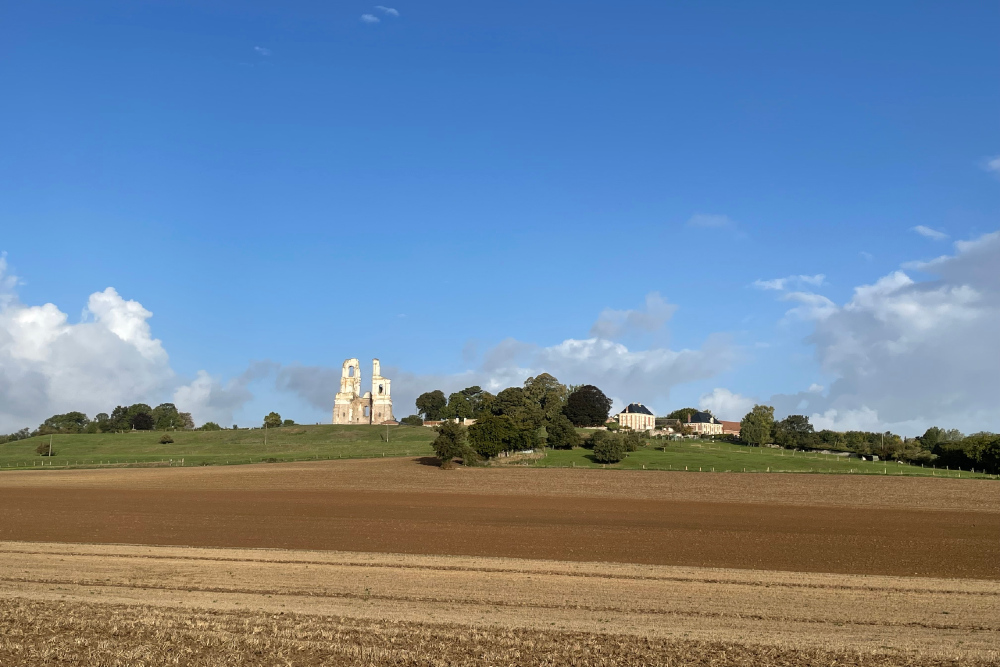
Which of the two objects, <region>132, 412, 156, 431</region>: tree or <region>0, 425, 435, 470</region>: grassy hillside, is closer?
<region>0, 425, 435, 470</region>: grassy hillside

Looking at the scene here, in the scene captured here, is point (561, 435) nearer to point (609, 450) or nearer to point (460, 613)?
point (609, 450)

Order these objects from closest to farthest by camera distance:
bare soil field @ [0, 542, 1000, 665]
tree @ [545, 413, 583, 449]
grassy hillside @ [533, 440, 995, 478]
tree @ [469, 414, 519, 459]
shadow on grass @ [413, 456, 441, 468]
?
1. bare soil field @ [0, 542, 1000, 665]
2. grassy hillside @ [533, 440, 995, 478]
3. shadow on grass @ [413, 456, 441, 468]
4. tree @ [469, 414, 519, 459]
5. tree @ [545, 413, 583, 449]

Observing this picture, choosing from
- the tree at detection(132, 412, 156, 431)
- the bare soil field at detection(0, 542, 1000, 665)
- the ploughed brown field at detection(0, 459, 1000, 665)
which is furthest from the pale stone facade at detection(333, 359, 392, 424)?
the bare soil field at detection(0, 542, 1000, 665)

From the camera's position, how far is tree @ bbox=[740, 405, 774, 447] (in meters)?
142

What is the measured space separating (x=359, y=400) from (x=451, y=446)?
78.2 metres

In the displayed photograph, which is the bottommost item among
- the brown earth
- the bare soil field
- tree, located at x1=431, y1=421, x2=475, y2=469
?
the brown earth

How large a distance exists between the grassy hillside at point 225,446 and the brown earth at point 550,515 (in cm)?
2383

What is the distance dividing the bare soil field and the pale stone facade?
12649 centimetres

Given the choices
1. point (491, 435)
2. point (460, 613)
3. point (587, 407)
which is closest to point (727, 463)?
point (491, 435)

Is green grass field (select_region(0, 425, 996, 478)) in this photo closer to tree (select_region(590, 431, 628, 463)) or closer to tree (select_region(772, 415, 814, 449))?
tree (select_region(590, 431, 628, 463))

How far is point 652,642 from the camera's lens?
1582 cm

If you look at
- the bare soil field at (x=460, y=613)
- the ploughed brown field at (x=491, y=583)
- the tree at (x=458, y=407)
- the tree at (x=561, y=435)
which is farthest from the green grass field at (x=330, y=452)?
the bare soil field at (x=460, y=613)

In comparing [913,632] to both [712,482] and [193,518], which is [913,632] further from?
[712,482]

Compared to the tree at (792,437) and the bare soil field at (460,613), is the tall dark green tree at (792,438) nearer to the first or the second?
the tree at (792,437)
